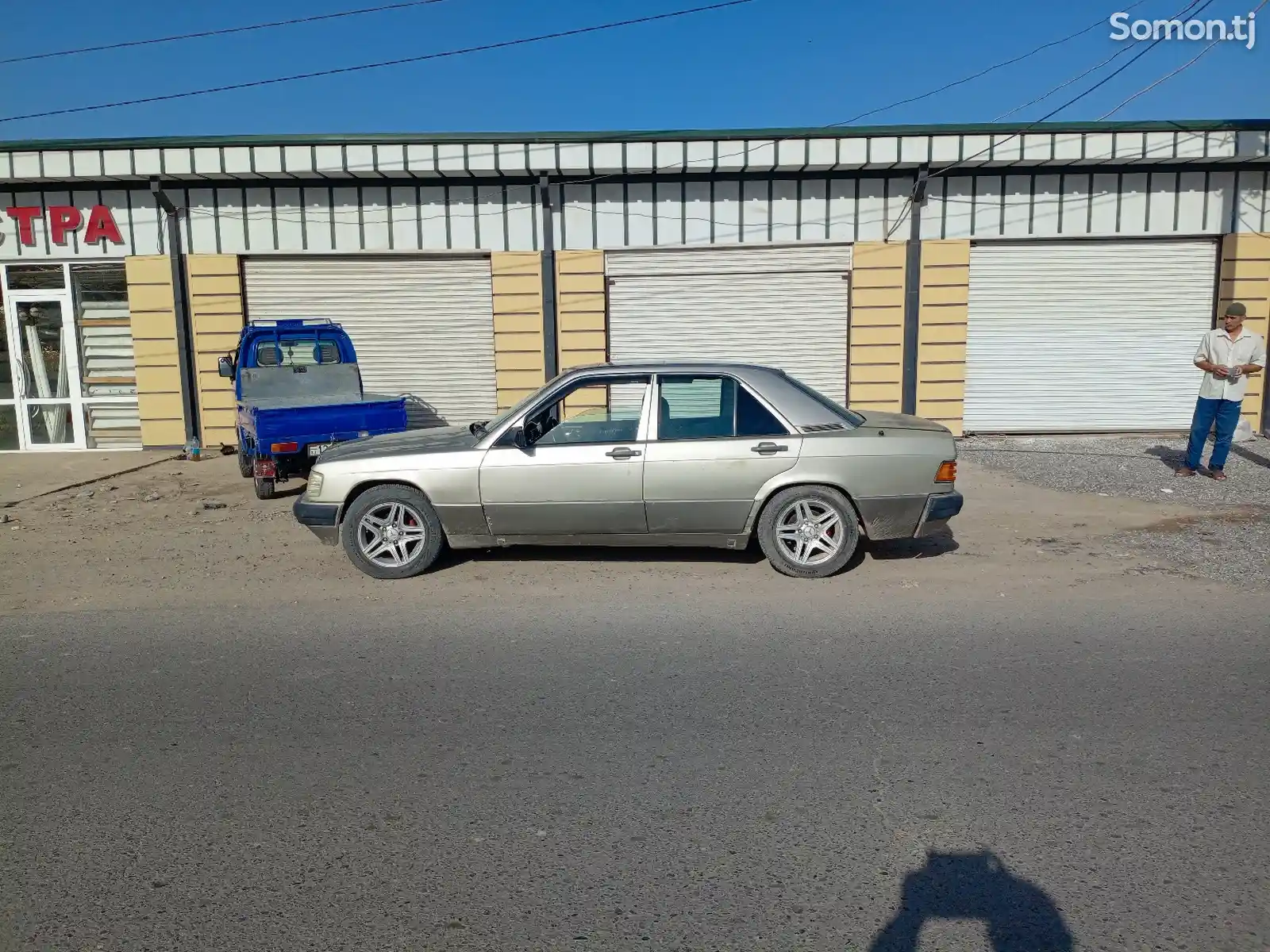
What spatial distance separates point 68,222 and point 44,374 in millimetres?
2382

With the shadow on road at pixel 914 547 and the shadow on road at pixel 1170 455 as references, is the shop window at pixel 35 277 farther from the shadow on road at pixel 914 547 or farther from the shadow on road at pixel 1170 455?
the shadow on road at pixel 1170 455

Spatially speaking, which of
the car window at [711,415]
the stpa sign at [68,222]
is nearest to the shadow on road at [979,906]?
the car window at [711,415]

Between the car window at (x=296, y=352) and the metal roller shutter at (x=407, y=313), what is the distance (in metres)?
2.08

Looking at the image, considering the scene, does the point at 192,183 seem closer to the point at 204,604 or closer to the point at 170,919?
the point at 204,604

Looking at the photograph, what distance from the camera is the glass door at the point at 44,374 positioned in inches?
551

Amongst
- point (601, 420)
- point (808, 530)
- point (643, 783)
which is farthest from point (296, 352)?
point (643, 783)

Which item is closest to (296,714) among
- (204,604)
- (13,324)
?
(204,604)

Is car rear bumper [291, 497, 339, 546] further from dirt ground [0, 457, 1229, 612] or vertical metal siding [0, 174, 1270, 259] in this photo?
vertical metal siding [0, 174, 1270, 259]

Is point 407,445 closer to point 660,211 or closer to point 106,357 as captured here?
point 660,211

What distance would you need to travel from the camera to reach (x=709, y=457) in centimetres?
659

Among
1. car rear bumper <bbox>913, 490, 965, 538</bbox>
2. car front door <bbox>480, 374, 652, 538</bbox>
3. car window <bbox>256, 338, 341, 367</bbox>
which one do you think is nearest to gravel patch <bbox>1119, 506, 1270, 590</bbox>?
car rear bumper <bbox>913, 490, 965, 538</bbox>

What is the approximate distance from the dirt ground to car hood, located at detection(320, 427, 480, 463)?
2.97ft

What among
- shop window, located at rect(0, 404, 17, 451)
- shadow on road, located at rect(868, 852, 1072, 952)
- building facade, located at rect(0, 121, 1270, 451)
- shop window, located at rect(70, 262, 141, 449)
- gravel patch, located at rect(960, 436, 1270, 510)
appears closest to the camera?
shadow on road, located at rect(868, 852, 1072, 952)

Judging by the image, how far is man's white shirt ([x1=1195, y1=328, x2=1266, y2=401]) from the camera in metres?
9.61
